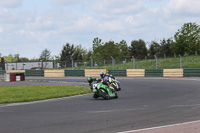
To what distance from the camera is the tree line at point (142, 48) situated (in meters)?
59.3

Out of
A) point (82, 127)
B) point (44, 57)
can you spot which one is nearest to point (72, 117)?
point (82, 127)

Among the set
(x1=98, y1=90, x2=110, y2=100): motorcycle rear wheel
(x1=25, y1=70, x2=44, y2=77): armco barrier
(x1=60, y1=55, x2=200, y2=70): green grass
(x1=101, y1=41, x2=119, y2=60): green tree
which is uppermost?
(x1=101, y1=41, x2=119, y2=60): green tree

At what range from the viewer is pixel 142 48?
3098 inches

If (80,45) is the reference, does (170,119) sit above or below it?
below

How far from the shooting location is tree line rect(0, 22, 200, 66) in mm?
59312

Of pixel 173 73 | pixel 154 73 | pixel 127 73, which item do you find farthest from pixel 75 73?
pixel 173 73

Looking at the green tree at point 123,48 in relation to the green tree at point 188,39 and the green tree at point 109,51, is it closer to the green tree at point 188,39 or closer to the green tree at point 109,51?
the green tree at point 109,51

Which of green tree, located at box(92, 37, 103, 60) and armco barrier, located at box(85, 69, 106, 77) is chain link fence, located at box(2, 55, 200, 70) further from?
green tree, located at box(92, 37, 103, 60)

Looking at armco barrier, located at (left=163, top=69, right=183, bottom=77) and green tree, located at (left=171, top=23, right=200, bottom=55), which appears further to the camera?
green tree, located at (left=171, top=23, right=200, bottom=55)

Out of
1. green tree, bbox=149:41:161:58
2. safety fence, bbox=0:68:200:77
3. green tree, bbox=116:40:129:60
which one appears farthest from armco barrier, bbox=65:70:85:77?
green tree, bbox=149:41:161:58

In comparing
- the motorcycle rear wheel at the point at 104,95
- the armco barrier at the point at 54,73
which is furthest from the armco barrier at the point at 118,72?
the motorcycle rear wheel at the point at 104,95

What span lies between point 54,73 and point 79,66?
12.4 ft

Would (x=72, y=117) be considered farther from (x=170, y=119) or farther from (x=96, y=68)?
(x=96, y=68)

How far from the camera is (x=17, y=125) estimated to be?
729cm
